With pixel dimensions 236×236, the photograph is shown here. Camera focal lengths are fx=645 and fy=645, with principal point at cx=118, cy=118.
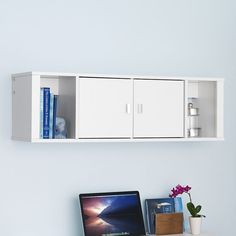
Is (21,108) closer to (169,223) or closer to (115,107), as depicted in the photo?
(115,107)

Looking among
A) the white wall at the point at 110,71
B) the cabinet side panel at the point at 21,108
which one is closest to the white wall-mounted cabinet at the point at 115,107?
the cabinet side panel at the point at 21,108

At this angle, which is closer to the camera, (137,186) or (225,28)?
(137,186)

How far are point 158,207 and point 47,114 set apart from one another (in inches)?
34.3

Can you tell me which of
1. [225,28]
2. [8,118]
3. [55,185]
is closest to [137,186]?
[55,185]

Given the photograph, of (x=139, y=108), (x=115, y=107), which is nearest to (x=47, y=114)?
(x=115, y=107)

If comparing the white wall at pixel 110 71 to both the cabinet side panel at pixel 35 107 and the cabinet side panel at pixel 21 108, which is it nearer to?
the cabinet side panel at pixel 21 108

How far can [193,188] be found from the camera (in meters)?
3.71

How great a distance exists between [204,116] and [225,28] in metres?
0.62

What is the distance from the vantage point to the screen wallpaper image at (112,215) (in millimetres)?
3303

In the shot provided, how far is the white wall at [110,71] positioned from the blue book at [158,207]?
0.08 m

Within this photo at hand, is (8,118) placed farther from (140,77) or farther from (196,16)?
(196,16)

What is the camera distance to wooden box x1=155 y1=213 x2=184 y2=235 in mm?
3436

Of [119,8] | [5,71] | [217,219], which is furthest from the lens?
[217,219]

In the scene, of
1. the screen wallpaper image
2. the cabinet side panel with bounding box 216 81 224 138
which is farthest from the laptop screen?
the cabinet side panel with bounding box 216 81 224 138
